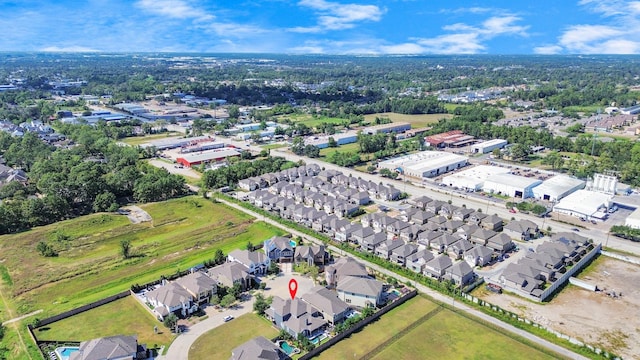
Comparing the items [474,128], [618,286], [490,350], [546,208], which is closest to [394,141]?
[474,128]

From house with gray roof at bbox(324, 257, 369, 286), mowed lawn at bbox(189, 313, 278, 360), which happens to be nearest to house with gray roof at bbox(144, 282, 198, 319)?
mowed lawn at bbox(189, 313, 278, 360)

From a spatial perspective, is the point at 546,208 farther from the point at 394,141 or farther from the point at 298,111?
the point at 298,111

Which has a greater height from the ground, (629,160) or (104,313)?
(629,160)

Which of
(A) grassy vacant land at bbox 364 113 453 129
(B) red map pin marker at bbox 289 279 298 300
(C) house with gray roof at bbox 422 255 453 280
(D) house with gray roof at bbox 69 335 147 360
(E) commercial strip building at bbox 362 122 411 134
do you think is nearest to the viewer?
(D) house with gray roof at bbox 69 335 147 360

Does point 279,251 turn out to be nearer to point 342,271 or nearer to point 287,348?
point 342,271

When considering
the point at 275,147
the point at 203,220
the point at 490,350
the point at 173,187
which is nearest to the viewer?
the point at 490,350

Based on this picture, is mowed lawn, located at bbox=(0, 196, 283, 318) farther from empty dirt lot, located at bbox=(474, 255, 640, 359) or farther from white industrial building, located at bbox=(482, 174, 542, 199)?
white industrial building, located at bbox=(482, 174, 542, 199)

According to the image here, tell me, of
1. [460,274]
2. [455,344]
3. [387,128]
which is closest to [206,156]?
[387,128]
